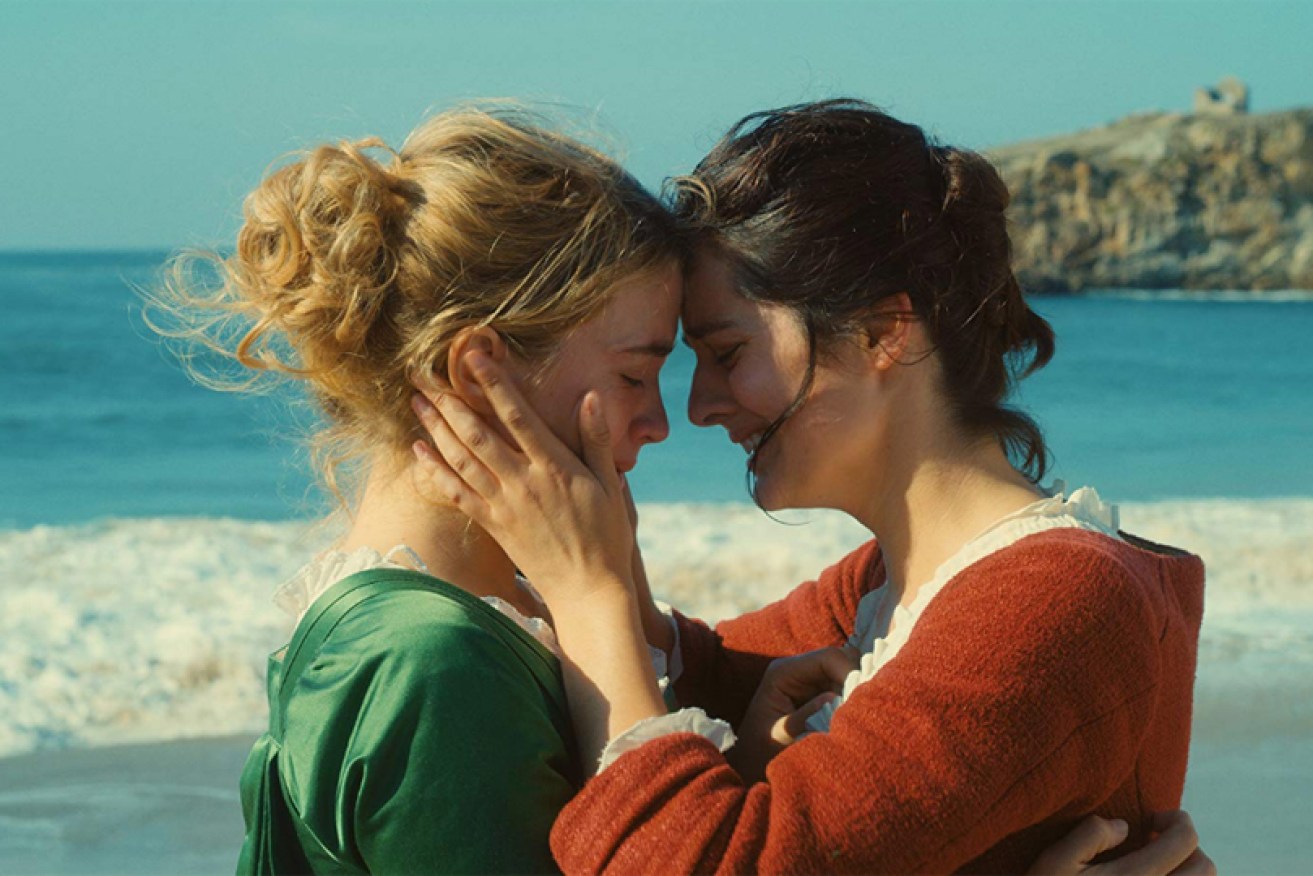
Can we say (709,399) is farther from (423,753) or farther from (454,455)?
(423,753)

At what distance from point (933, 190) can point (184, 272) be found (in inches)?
55.2

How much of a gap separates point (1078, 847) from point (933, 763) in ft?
1.13

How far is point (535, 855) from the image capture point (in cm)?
206

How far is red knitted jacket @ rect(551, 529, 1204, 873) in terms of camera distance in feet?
6.41

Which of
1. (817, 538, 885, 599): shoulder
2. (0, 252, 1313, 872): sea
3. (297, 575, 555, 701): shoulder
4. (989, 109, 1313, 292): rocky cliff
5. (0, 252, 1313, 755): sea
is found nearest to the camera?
(297, 575, 555, 701): shoulder

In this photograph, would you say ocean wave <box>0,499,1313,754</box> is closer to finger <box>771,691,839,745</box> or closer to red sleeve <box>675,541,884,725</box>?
red sleeve <box>675,541,884,725</box>

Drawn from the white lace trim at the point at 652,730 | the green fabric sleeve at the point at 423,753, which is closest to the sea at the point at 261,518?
the green fabric sleeve at the point at 423,753

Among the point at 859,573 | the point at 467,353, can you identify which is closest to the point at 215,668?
the point at 859,573

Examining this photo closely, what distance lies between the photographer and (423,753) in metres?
2.03

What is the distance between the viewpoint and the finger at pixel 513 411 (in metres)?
2.37

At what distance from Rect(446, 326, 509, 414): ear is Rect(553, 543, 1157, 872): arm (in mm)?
672

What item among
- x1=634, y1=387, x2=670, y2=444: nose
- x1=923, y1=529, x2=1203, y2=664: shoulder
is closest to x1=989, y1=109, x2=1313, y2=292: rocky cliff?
x1=634, y1=387, x2=670, y2=444: nose

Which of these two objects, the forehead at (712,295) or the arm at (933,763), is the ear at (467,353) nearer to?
the forehead at (712,295)

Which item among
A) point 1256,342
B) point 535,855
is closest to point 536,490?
point 535,855
